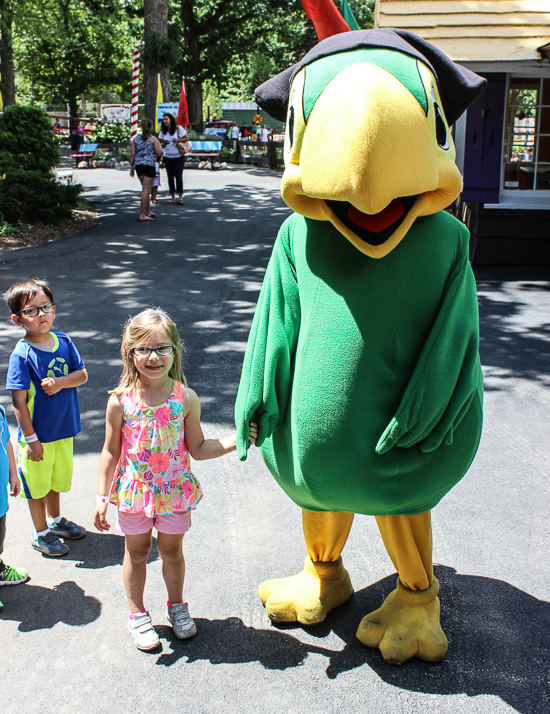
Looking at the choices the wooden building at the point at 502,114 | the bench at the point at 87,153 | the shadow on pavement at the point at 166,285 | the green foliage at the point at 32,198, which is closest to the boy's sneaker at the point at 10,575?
the shadow on pavement at the point at 166,285

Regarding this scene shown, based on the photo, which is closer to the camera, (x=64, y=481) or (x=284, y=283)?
(x=284, y=283)

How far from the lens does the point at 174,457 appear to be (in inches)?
102

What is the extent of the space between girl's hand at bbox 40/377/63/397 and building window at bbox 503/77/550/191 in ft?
24.8

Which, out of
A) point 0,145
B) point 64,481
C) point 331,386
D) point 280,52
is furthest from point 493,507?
point 280,52

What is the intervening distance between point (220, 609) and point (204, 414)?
2.00m

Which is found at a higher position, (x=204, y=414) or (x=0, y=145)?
(x=0, y=145)

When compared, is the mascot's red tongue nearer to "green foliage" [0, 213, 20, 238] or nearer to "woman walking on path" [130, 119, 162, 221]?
"green foliage" [0, 213, 20, 238]

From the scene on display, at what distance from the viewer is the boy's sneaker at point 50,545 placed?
322 cm

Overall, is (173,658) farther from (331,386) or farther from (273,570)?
(331,386)

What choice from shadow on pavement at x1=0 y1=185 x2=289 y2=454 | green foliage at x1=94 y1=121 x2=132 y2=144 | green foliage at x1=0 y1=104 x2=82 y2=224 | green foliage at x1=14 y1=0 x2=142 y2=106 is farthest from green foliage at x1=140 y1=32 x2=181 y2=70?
green foliage at x1=14 y1=0 x2=142 y2=106

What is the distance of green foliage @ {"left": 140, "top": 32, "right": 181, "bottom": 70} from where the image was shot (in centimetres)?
1781

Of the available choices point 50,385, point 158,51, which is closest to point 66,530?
point 50,385

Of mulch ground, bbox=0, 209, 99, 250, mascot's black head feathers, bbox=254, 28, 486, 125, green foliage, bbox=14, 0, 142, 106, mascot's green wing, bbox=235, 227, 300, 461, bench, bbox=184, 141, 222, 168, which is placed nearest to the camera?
mascot's black head feathers, bbox=254, 28, 486, 125

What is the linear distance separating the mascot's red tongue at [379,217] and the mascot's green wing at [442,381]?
0.34 metres
